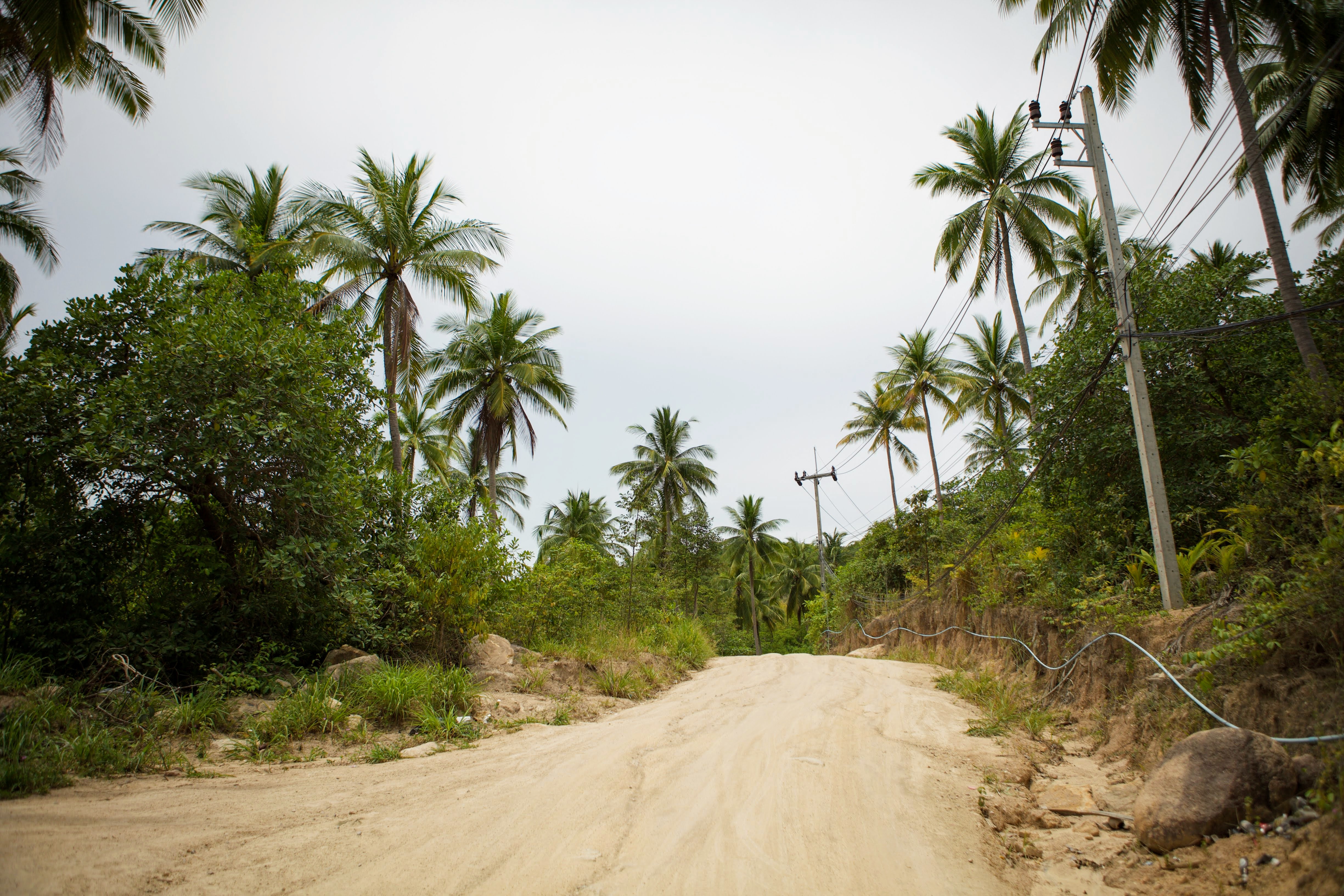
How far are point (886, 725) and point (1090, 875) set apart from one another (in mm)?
3572

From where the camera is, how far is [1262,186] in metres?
9.69

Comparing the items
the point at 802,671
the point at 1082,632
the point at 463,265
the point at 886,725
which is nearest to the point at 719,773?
the point at 886,725

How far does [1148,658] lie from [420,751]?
6711 millimetres

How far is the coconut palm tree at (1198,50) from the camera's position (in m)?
9.36

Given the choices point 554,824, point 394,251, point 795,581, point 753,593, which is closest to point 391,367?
point 394,251

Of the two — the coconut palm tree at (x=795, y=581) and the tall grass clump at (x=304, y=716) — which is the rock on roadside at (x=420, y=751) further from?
the coconut palm tree at (x=795, y=581)

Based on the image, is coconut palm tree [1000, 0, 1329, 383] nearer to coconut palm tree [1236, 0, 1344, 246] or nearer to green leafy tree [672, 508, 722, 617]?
coconut palm tree [1236, 0, 1344, 246]

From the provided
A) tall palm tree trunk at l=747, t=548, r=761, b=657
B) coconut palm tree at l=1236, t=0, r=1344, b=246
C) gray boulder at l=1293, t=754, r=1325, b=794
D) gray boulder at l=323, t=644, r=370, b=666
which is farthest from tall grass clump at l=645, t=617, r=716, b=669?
tall palm tree trunk at l=747, t=548, r=761, b=657

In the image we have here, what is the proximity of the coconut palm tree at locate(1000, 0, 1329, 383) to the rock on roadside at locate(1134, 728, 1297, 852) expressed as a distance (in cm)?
796

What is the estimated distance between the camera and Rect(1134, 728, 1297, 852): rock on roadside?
3207 millimetres

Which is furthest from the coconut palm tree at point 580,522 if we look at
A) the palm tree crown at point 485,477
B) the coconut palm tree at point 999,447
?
the coconut palm tree at point 999,447

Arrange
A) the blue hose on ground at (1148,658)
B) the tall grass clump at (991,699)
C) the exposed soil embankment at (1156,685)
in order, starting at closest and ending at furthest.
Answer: the blue hose on ground at (1148,658), the exposed soil embankment at (1156,685), the tall grass clump at (991,699)

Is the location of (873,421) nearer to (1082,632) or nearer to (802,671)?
(802,671)

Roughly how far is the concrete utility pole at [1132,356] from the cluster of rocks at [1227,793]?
11.7ft
